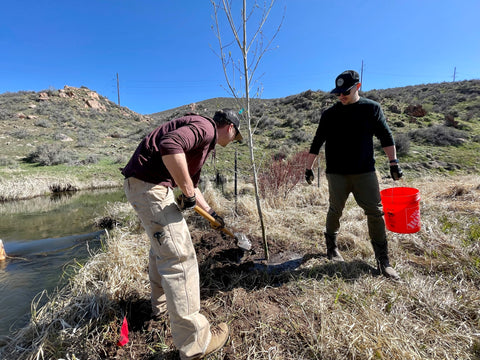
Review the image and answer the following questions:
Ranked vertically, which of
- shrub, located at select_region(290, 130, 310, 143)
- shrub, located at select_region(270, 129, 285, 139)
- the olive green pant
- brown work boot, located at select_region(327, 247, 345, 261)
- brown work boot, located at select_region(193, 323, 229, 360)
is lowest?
brown work boot, located at select_region(193, 323, 229, 360)

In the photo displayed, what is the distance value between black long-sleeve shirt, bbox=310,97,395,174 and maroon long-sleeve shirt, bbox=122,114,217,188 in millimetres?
1475

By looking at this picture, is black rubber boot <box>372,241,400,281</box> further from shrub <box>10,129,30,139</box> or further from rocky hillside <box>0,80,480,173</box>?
shrub <box>10,129,30,139</box>

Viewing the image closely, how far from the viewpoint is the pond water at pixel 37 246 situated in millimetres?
2948

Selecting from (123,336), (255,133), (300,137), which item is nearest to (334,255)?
(123,336)

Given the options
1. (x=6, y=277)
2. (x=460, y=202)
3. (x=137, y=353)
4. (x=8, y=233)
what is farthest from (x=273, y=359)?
(x=8, y=233)

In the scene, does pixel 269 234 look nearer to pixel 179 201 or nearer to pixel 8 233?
pixel 179 201

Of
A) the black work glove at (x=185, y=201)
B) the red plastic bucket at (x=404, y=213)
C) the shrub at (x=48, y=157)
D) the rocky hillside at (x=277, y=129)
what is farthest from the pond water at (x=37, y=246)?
the shrub at (x=48, y=157)

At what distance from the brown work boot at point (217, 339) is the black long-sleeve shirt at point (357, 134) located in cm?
186

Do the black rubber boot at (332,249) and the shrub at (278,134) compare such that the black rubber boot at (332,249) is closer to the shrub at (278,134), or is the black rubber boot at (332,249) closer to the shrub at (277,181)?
the shrub at (277,181)

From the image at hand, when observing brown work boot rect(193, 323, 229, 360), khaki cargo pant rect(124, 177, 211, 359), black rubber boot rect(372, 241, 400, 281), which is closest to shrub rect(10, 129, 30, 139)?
khaki cargo pant rect(124, 177, 211, 359)

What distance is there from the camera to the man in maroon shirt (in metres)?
1.42

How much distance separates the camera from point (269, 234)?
360 centimetres

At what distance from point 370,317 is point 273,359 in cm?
77

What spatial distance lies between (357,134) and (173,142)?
1915 mm
